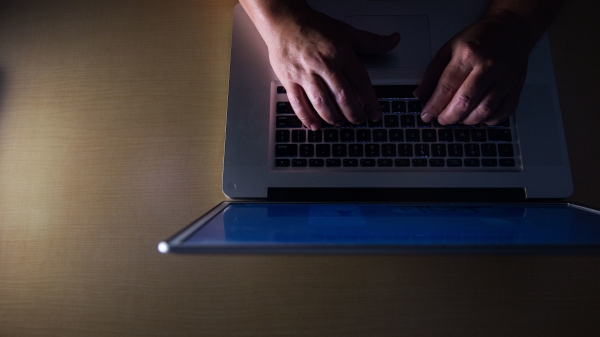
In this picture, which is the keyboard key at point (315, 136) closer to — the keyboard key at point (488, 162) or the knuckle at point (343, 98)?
the knuckle at point (343, 98)

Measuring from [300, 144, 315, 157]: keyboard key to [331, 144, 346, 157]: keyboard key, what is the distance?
0.03m

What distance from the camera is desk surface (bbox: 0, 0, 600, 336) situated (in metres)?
0.52

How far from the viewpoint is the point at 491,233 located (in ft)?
1.16

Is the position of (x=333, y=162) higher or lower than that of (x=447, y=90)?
lower

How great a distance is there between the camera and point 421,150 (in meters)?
0.53

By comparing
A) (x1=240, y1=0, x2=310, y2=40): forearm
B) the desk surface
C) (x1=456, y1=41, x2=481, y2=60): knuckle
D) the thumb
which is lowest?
the desk surface

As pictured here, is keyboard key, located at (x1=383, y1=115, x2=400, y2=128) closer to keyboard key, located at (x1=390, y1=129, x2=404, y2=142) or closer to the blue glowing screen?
keyboard key, located at (x1=390, y1=129, x2=404, y2=142)

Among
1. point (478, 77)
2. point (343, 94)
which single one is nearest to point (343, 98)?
point (343, 94)

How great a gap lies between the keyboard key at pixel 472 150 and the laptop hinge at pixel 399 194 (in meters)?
0.05

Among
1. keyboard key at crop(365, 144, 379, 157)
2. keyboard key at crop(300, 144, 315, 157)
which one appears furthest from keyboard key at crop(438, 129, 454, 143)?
keyboard key at crop(300, 144, 315, 157)

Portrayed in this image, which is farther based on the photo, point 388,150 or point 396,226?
point 388,150

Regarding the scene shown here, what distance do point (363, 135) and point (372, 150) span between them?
0.03 m

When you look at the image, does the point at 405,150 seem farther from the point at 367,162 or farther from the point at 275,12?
the point at 275,12

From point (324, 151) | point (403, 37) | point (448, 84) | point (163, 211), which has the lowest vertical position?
point (163, 211)
